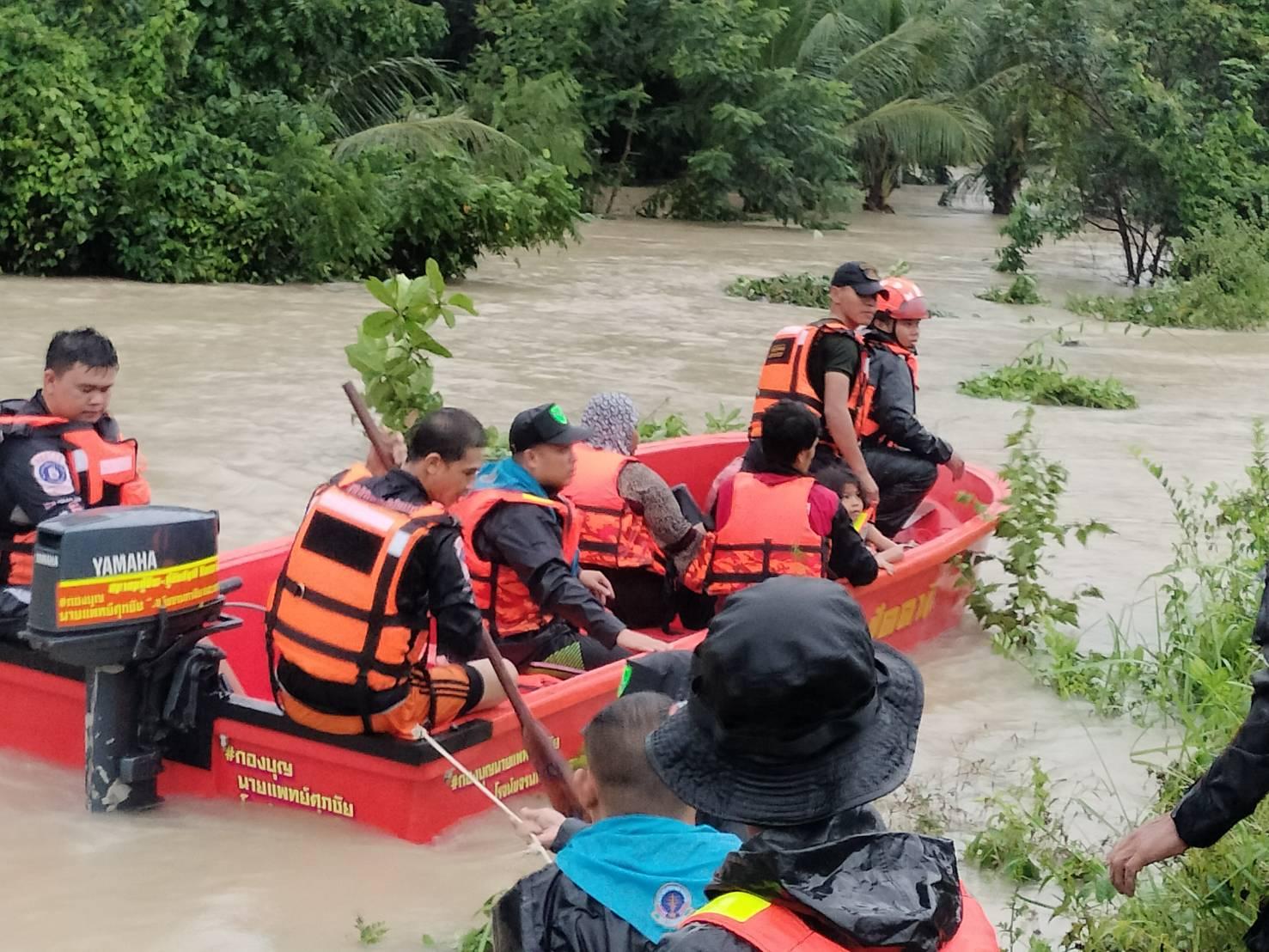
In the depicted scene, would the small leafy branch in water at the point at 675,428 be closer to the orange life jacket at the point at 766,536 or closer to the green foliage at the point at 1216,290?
the orange life jacket at the point at 766,536

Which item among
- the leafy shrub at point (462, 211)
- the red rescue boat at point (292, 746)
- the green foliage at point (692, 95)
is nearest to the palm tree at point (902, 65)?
the green foliage at point (692, 95)

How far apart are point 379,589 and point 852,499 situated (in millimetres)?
2938

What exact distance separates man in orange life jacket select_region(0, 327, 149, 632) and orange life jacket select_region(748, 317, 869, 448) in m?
2.68

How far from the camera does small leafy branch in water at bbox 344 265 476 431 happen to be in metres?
6.21

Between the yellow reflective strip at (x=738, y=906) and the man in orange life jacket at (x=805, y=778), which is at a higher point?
the man in orange life jacket at (x=805, y=778)

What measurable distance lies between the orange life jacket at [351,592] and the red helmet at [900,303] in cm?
324

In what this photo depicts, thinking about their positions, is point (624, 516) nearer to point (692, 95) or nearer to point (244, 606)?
point (244, 606)

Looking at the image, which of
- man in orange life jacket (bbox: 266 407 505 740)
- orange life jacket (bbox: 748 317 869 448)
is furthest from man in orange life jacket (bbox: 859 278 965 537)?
man in orange life jacket (bbox: 266 407 505 740)

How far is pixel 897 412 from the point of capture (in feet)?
22.9

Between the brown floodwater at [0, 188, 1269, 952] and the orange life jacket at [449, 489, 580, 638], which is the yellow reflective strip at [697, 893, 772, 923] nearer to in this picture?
the brown floodwater at [0, 188, 1269, 952]

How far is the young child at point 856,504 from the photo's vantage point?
637 centimetres

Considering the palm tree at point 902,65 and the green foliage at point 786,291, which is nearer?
the green foliage at point 786,291

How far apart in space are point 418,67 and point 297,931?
892 inches

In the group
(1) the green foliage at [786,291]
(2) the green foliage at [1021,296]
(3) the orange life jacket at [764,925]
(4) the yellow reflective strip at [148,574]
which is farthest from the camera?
(2) the green foliage at [1021,296]
